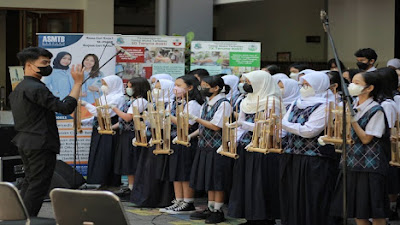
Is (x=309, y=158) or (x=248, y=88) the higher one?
(x=248, y=88)

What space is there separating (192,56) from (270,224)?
13.7 ft

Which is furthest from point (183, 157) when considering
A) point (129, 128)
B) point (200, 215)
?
point (129, 128)

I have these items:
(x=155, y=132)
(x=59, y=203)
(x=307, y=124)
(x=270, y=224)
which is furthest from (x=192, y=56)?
(x=59, y=203)

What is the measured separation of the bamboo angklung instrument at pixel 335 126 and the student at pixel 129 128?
12.1 feet

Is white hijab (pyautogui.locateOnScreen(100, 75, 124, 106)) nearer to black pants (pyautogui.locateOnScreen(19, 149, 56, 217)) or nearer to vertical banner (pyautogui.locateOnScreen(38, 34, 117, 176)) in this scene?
vertical banner (pyautogui.locateOnScreen(38, 34, 117, 176))

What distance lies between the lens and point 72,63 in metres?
11.9

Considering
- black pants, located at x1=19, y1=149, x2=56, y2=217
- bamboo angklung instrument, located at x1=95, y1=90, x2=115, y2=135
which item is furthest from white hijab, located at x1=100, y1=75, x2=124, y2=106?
black pants, located at x1=19, y1=149, x2=56, y2=217

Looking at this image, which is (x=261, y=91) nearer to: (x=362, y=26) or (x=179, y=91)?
(x=179, y=91)

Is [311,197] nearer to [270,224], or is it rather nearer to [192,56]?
[270,224]

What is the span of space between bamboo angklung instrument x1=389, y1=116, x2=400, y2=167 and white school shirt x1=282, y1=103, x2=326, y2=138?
2.19 ft

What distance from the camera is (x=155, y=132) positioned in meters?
9.77

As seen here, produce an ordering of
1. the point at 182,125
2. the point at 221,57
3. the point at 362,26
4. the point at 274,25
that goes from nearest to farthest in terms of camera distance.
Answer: the point at 182,125 < the point at 221,57 < the point at 362,26 < the point at 274,25

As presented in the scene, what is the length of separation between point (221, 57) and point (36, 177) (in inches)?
219

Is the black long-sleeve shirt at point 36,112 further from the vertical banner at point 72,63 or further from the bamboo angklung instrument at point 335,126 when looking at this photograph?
the vertical banner at point 72,63
